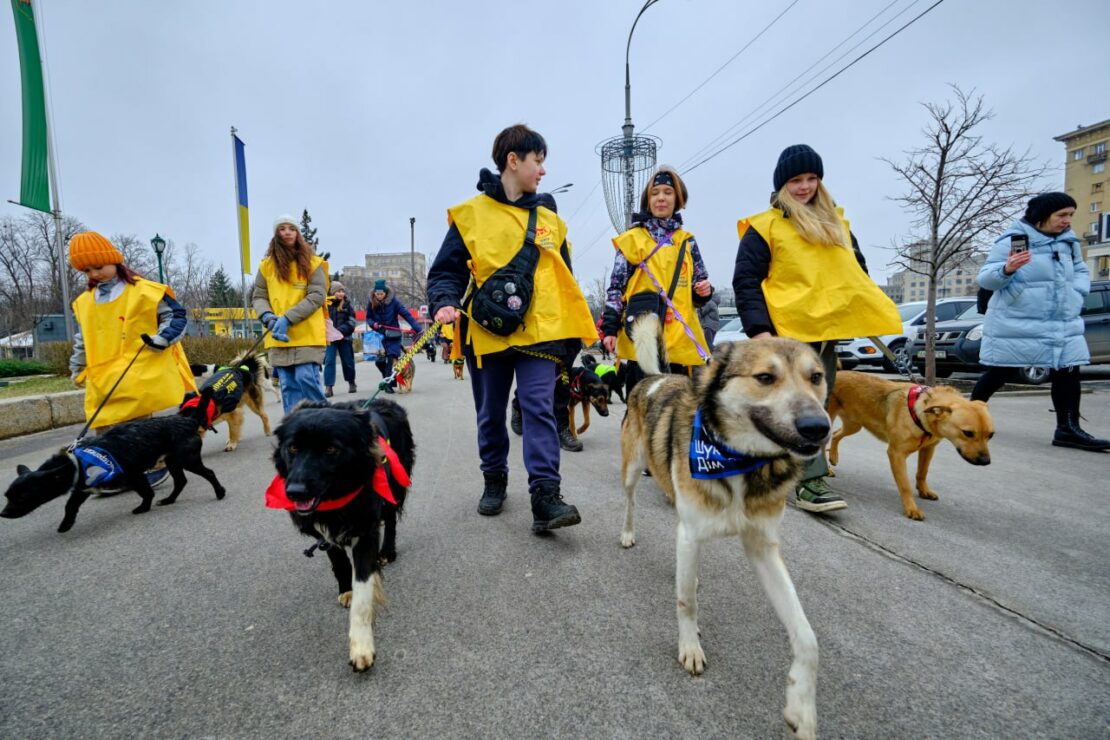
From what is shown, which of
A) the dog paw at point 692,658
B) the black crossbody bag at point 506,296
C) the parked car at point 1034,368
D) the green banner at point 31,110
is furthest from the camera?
the green banner at point 31,110

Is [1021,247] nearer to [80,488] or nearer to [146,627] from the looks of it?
[146,627]

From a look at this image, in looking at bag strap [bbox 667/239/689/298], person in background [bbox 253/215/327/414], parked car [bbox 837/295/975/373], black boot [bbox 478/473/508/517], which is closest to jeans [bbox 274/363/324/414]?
person in background [bbox 253/215/327/414]

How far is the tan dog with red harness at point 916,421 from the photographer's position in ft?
9.86

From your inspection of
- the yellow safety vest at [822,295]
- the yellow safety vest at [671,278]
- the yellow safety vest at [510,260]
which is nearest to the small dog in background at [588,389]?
the yellow safety vest at [671,278]

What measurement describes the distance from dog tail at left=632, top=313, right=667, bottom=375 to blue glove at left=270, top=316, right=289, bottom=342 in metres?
3.01

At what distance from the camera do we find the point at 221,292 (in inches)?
1965

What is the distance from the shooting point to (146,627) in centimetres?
197

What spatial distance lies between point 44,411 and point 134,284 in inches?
167

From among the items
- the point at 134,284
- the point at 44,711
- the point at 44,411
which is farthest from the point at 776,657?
the point at 44,411

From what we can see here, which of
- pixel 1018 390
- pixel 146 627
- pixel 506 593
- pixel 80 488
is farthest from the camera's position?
pixel 1018 390

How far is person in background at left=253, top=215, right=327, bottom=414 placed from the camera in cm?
423

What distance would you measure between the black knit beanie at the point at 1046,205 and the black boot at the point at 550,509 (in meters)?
5.05

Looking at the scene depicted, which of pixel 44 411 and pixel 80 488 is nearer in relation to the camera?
pixel 80 488

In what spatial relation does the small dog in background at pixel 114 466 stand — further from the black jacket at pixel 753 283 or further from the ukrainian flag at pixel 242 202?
the ukrainian flag at pixel 242 202
